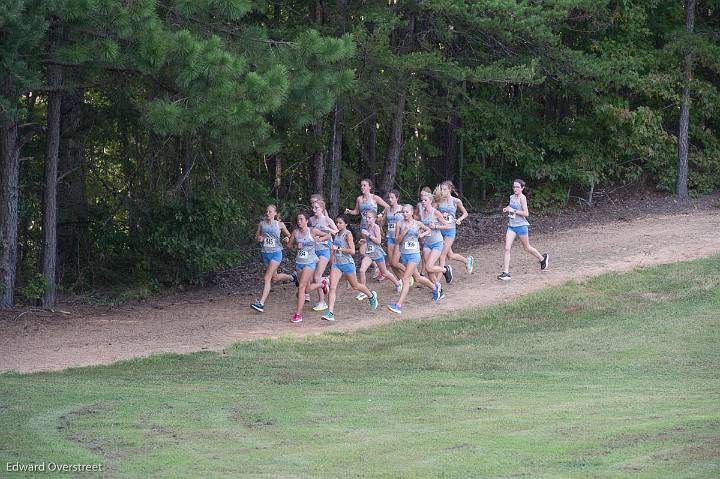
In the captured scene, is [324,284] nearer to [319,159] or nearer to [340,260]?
[340,260]

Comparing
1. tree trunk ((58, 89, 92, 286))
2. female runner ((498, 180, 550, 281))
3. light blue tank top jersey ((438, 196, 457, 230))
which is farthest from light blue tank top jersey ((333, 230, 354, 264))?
tree trunk ((58, 89, 92, 286))

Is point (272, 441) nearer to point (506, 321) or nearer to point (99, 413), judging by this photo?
point (99, 413)

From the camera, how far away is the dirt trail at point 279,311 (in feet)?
45.9

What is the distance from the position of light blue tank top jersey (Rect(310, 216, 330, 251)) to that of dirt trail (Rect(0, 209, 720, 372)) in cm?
116

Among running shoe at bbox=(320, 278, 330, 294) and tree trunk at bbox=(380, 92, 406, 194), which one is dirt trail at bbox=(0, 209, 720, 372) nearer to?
running shoe at bbox=(320, 278, 330, 294)

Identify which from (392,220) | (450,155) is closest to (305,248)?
(392,220)

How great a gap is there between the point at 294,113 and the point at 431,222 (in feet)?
9.33

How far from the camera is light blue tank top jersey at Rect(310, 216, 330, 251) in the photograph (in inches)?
593

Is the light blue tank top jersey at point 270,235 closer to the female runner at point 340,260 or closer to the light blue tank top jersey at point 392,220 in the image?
the female runner at point 340,260

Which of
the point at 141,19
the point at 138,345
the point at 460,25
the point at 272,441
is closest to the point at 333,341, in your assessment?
the point at 138,345

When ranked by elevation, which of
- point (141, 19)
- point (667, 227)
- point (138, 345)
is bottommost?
point (138, 345)

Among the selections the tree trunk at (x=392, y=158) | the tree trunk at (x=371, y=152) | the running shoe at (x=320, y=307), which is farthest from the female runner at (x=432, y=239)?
the tree trunk at (x=371, y=152)

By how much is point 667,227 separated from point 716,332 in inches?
330

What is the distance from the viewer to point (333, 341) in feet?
46.2
